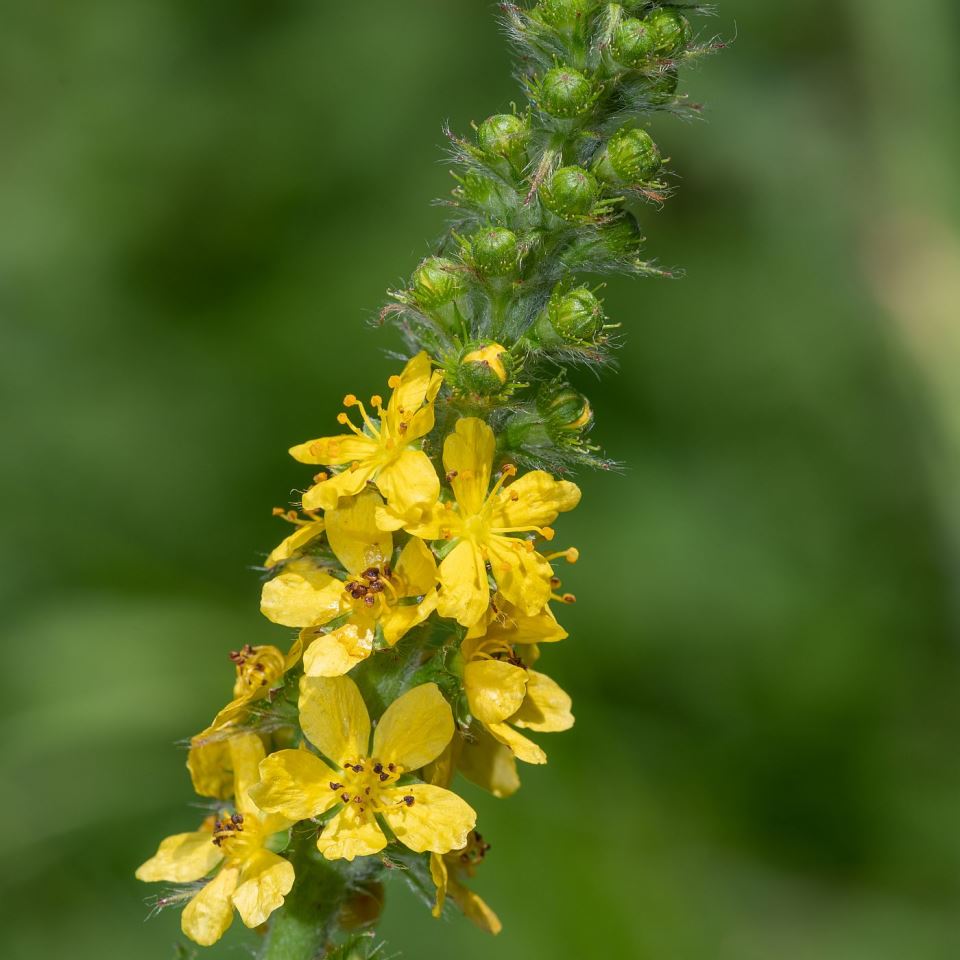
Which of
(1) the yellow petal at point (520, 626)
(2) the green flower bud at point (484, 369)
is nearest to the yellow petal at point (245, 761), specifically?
(1) the yellow petal at point (520, 626)

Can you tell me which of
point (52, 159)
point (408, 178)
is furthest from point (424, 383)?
point (52, 159)

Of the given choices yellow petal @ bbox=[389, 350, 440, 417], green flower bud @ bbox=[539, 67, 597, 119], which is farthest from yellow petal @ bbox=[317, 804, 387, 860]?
green flower bud @ bbox=[539, 67, 597, 119]

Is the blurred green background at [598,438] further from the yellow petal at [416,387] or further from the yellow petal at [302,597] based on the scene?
the yellow petal at [416,387]

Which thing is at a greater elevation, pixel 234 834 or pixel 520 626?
pixel 520 626

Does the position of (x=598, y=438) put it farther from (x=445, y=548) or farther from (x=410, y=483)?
(x=410, y=483)

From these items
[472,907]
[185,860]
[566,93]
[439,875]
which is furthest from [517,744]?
[566,93]

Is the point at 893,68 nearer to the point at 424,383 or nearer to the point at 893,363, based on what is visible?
the point at 893,363
